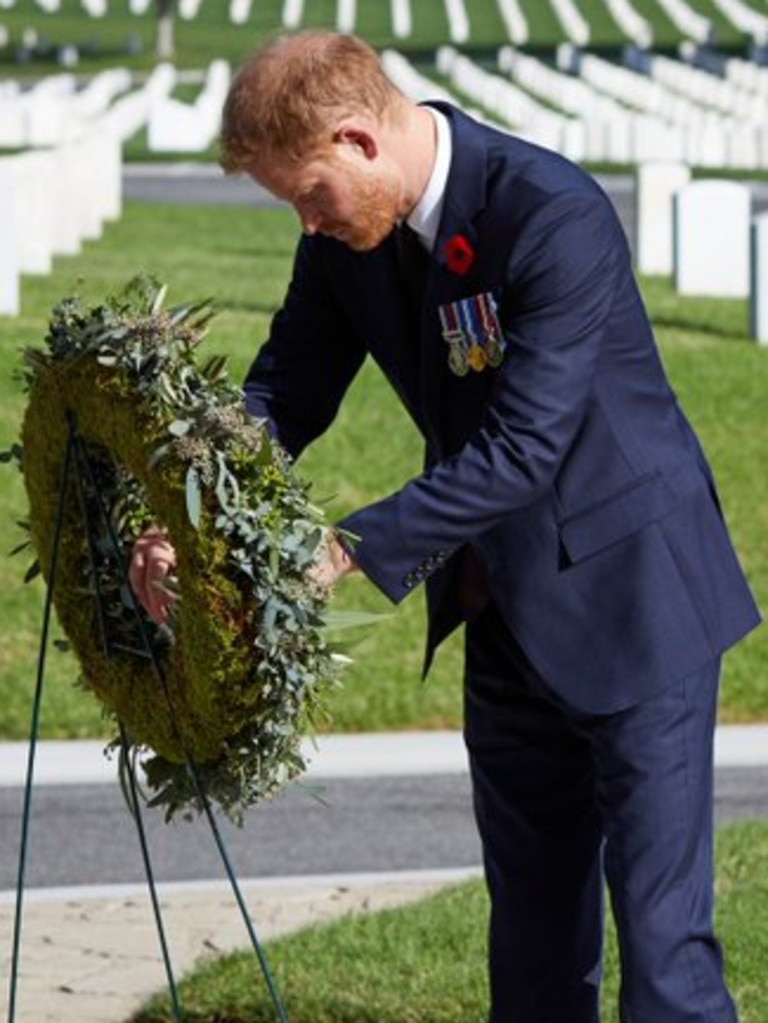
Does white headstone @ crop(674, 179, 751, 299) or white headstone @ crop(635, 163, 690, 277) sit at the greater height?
white headstone @ crop(674, 179, 751, 299)

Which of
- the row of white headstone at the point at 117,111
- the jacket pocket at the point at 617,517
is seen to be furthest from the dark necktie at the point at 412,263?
the row of white headstone at the point at 117,111

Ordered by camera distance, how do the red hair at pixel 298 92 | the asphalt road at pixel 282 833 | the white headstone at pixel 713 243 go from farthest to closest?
the white headstone at pixel 713 243, the asphalt road at pixel 282 833, the red hair at pixel 298 92

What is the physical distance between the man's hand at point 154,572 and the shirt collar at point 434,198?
22.5 inches

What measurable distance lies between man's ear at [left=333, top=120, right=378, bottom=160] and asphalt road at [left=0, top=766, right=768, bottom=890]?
4082 millimetres

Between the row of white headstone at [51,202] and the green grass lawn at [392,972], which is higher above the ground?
the green grass lawn at [392,972]

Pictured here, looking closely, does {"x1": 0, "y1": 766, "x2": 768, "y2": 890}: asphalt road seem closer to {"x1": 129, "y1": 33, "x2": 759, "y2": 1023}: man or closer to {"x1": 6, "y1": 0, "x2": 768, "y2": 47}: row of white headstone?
{"x1": 129, "y1": 33, "x2": 759, "y2": 1023}: man

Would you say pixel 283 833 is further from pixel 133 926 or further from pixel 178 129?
pixel 178 129

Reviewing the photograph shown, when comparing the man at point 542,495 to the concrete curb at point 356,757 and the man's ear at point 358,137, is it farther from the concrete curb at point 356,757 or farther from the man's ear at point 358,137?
the concrete curb at point 356,757

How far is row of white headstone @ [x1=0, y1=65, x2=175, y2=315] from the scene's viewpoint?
Result: 1661 centimetres

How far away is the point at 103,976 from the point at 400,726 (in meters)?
3.61

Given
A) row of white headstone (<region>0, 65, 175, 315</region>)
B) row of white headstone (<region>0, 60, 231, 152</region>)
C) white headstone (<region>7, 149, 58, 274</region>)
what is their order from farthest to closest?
row of white headstone (<region>0, 60, 231, 152</region>) → white headstone (<region>7, 149, 58, 274</region>) → row of white headstone (<region>0, 65, 175, 315</region>)

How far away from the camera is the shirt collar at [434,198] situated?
4867 mm

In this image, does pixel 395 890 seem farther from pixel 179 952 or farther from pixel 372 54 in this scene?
pixel 372 54

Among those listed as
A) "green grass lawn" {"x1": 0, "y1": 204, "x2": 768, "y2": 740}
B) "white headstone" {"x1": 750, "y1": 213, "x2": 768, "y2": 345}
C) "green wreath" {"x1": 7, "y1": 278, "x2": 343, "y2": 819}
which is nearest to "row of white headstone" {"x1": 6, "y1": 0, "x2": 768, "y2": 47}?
"green grass lawn" {"x1": 0, "y1": 204, "x2": 768, "y2": 740}
